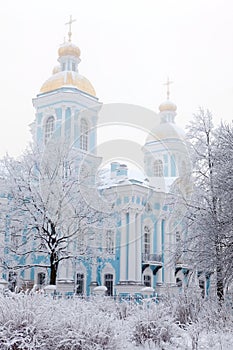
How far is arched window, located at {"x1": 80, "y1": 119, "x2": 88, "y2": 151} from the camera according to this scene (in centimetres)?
3024

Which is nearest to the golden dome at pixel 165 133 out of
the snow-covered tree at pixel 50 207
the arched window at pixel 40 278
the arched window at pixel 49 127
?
the arched window at pixel 49 127

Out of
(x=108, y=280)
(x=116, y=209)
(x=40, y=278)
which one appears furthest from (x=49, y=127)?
(x=108, y=280)

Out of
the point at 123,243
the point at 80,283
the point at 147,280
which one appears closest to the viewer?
the point at 80,283

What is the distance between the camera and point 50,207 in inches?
796

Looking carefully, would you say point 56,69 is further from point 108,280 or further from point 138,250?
point 108,280

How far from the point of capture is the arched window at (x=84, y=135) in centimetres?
3024

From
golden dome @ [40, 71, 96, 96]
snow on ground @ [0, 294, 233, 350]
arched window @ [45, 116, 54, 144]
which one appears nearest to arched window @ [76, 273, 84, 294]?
arched window @ [45, 116, 54, 144]

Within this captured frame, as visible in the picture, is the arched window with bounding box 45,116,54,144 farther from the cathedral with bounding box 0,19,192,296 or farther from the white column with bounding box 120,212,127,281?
the white column with bounding box 120,212,127,281

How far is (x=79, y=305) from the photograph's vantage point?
7.59 metres

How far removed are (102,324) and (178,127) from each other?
35828 mm

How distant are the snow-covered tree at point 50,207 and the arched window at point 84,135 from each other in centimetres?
773

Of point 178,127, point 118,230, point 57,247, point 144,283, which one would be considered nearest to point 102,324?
point 57,247

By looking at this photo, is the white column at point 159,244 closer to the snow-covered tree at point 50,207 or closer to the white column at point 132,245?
the white column at point 132,245

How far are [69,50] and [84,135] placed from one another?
5.98 m
